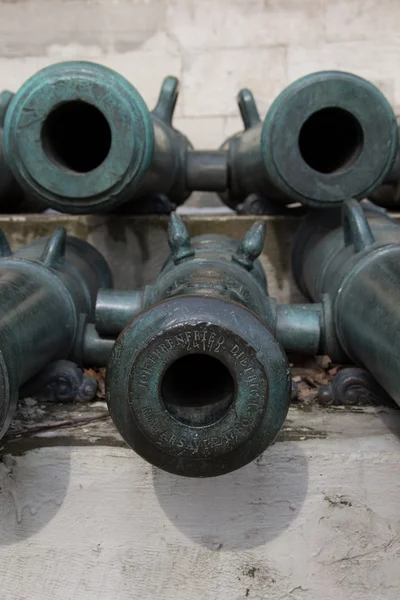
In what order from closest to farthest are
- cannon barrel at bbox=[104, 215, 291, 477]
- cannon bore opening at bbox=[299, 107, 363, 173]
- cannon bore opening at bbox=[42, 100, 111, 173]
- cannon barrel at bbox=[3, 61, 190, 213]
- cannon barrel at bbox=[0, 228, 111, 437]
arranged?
→ 1. cannon barrel at bbox=[104, 215, 291, 477]
2. cannon barrel at bbox=[0, 228, 111, 437]
3. cannon barrel at bbox=[3, 61, 190, 213]
4. cannon bore opening at bbox=[42, 100, 111, 173]
5. cannon bore opening at bbox=[299, 107, 363, 173]

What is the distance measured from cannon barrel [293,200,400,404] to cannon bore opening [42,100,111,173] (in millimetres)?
858

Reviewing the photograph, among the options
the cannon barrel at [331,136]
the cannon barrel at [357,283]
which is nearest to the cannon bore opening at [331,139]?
the cannon barrel at [331,136]

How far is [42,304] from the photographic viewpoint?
1.75 m

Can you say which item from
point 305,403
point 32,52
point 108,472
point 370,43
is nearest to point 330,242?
point 305,403

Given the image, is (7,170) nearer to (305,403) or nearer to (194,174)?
(194,174)

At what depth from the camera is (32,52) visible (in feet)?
14.1

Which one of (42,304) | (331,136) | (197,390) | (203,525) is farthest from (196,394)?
(331,136)

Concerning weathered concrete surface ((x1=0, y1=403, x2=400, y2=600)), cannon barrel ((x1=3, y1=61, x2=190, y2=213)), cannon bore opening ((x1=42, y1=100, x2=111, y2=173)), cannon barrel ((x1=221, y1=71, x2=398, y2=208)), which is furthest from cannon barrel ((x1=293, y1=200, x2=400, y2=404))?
cannon bore opening ((x1=42, y1=100, x2=111, y2=173))

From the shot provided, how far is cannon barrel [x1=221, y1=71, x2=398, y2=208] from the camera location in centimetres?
200

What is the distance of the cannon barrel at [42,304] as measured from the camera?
143 cm

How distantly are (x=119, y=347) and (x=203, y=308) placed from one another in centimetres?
19

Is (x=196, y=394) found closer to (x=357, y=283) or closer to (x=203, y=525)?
(x=203, y=525)

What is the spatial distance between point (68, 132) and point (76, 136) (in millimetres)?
75

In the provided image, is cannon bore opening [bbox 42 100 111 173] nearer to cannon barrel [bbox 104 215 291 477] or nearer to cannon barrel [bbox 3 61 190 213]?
cannon barrel [bbox 3 61 190 213]
